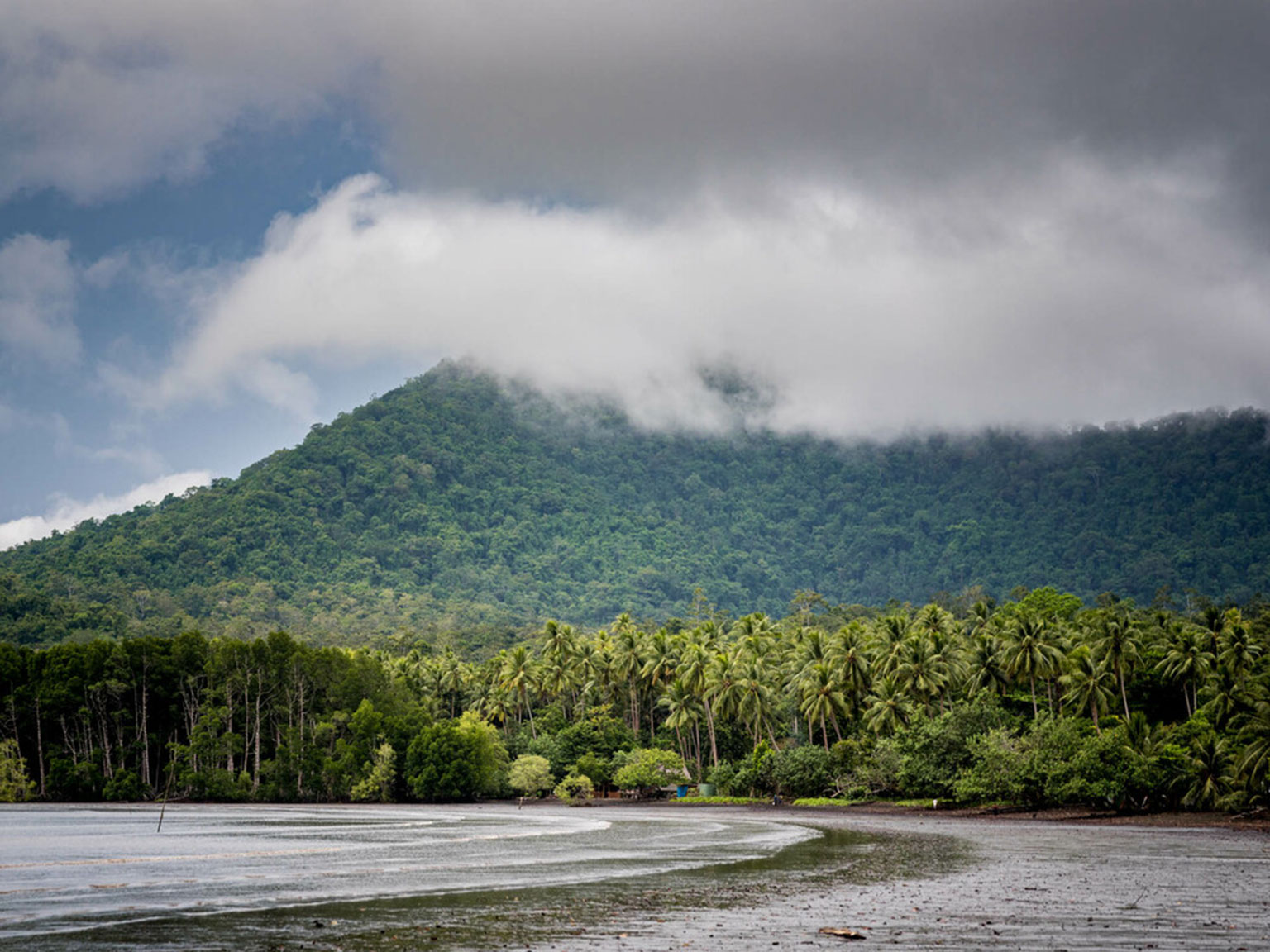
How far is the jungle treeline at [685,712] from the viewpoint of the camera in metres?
87.7

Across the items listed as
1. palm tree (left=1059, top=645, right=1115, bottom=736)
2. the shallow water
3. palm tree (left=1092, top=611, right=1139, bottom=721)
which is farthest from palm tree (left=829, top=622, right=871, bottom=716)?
the shallow water

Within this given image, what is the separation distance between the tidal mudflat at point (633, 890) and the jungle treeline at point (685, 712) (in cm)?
2749

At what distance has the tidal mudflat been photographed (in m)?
20.5

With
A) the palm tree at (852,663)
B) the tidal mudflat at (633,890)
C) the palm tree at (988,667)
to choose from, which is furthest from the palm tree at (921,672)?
the tidal mudflat at (633,890)

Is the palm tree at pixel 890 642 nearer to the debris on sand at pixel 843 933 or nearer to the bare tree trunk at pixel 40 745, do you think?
the debris on sand at pixel 843 933

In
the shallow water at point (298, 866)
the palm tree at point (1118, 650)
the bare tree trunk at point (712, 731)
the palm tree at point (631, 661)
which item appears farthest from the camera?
the palm tree at point (631, 661)

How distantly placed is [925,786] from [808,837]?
3649cm

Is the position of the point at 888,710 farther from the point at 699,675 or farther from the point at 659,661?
the point at 659,661

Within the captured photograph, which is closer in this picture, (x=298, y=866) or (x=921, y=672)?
(x=298, y=866)

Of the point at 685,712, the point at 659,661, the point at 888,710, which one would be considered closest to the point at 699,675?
the point at 685,712

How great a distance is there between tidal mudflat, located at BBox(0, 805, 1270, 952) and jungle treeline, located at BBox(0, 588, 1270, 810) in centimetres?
2749

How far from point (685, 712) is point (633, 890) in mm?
97858

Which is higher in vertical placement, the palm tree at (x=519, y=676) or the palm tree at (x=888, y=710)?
the palm tree at (x=519, y=676)

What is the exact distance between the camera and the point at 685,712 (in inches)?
4975
